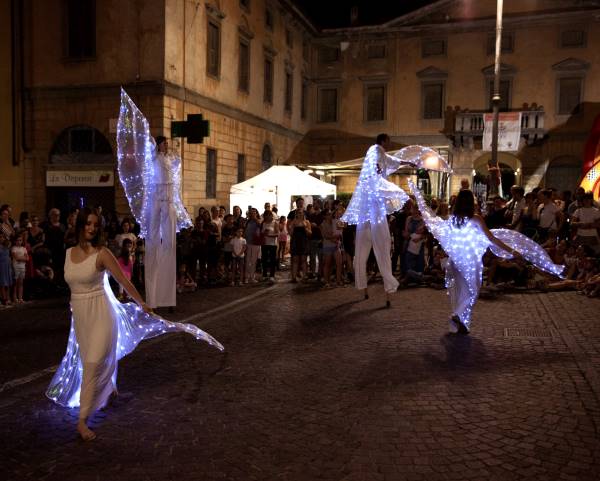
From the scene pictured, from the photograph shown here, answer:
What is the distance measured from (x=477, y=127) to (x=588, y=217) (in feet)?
70.6

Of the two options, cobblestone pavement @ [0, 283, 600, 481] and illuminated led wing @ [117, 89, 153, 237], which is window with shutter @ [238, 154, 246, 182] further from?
cobblestone pavement @ [0, 283, 600, 481]

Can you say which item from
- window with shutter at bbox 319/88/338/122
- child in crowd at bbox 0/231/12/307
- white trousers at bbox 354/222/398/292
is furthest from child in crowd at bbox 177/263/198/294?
window with shutter at bbox 319/88/338/122

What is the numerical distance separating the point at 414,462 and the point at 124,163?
6074 millimetres

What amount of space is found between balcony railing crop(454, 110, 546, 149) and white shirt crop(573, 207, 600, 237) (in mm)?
20865

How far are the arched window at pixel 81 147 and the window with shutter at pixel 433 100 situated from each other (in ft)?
63.7

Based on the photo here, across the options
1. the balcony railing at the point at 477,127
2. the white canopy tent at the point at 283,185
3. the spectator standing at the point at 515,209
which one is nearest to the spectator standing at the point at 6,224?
the white canopy tent at the point at 283,185

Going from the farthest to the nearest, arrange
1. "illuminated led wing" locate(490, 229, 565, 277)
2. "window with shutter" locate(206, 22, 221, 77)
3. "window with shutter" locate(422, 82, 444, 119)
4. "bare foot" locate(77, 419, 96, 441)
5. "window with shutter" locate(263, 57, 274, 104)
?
"window with shutter" locate(422, 82, 444, 119)
"window with shutter" locate(263, 57, 274, 104)
"window with shutter" locate(206, 22, 221, 77)
"illuminated led wing" locate(490, 229, 565, 277)
"bare foot" locate(77, 419, 96, 441)

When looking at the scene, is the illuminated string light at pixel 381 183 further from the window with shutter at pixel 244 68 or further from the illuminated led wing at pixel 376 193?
the window with shutter at pixel 244 68

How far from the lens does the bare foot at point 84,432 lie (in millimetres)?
4262

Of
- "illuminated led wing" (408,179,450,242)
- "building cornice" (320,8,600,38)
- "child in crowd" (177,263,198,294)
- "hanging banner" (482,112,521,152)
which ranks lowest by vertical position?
"child in crowd" (177,263,198,294)

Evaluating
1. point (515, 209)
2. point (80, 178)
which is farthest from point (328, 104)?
point (515, 209)

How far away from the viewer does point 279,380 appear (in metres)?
5.62

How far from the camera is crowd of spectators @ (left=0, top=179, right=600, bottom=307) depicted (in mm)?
11069

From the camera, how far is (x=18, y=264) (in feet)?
33.0
